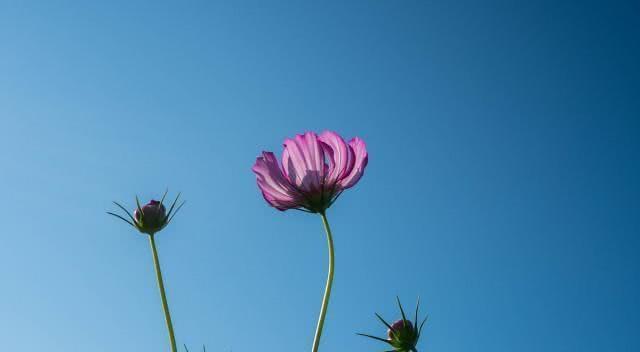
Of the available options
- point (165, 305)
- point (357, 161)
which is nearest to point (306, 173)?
point (357, 161)

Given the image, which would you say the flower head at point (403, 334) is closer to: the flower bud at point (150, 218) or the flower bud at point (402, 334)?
the flower bud at point (402, 334)

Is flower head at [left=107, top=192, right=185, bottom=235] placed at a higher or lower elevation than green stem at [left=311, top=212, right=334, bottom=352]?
higher

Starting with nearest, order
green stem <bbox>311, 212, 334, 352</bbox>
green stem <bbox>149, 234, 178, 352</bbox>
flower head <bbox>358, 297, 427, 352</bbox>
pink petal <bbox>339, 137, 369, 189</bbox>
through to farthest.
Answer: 1. green stem <bbox>311, 212, 334, 352</bbox>
2. green stem <bbox>149, 234, 178, 352</bbox>
3. pink petal <bbox>339, 137, 369, 189</bbox>
4. flower head <bbox>358, 297, 427, 352</bbox>

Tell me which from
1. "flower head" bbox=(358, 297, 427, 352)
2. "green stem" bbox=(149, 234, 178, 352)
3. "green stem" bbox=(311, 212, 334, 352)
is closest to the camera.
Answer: "green stem" bbox=(311, 212, 334, 352)

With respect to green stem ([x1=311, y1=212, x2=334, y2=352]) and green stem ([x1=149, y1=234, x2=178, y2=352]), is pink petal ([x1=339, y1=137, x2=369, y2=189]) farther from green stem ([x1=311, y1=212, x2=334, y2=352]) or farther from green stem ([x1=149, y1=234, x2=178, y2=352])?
green stem ([x1=149, y1=234, x2=178, y2=352])

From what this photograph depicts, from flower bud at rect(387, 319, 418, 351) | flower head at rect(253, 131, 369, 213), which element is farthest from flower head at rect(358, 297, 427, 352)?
flower head at rect(253, 131, 369, 213)

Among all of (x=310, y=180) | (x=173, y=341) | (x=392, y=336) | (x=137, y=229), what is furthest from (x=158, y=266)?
(x=392, y=336)

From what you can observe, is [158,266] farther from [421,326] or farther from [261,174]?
[421,326]

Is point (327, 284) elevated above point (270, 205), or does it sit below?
below

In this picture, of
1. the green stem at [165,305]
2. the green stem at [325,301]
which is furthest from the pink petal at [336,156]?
the green stem at [165,305]
